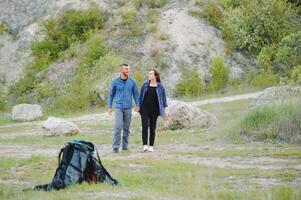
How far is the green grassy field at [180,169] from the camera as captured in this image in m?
8.92

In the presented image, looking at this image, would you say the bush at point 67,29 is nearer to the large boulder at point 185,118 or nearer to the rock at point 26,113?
the rock at point 26,113

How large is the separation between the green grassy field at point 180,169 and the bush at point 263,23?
1710 cm

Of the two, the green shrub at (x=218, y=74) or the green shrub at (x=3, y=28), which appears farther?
the green shrub at (x=3, y=28)

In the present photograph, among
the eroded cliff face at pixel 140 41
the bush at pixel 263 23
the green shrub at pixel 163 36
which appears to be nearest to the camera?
the bush at pixel 263 23

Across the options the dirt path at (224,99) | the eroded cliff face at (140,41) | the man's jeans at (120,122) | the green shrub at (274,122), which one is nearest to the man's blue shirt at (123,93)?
the man's jeans at (120,122)

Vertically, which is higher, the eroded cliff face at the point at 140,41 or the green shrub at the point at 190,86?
the eroded cliff face at the point at 140,41

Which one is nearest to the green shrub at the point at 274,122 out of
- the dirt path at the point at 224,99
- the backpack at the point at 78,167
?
the backpack at the point at 78,167

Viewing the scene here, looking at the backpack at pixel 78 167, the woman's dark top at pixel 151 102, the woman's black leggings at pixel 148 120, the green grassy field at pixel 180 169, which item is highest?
the woman's dark top at pixel 151 102

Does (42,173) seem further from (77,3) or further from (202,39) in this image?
(77,3)

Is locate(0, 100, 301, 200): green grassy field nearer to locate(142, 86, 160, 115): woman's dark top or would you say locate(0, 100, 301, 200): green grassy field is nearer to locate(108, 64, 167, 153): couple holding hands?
locate(108, 64, 167, 153): couple holding hands

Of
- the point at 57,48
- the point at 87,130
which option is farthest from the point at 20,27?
the point at 87,130

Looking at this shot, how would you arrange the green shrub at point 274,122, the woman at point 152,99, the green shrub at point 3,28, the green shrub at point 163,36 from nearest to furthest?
the woman at point 152,99 → the green shrub at point 274,122 → the green shrub at point 163,36 → the green shrub at point 3,28

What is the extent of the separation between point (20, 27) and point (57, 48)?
472 cm

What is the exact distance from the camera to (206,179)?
1050 cm
